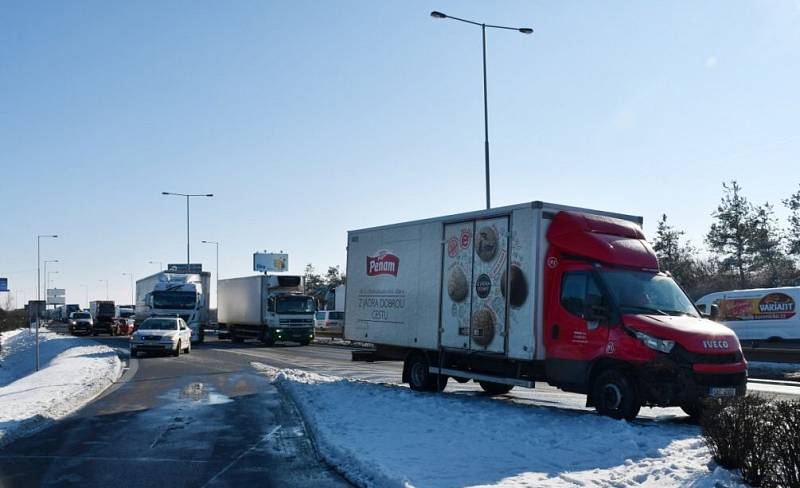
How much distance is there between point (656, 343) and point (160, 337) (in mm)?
22961

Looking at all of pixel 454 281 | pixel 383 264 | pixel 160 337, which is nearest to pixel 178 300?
pixel 160 337

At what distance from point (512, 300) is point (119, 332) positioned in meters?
52.5

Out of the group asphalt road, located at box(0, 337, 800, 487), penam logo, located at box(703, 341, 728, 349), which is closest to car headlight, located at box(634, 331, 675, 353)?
penam logo, located at box(703, 341, 728, 349)

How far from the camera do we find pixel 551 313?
12383 mm

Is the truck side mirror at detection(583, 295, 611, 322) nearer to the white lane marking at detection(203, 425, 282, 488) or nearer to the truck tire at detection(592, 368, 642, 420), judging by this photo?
the truck tire at detection(592, 368, 642, 420)

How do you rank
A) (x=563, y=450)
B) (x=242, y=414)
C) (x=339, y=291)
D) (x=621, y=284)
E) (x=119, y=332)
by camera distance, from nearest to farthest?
(x=563, y=450) → (x=621, y=284) → (x=242, y=414) → (x=119, y=332) → (x=339, y=291)

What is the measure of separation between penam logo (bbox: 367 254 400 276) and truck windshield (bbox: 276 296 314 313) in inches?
951

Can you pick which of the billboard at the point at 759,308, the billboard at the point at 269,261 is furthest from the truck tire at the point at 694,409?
the billboard at the point at 269,261

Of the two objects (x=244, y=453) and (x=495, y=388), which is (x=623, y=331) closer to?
(x=495, y=388)

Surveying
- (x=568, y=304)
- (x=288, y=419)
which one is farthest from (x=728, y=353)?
(x=288, y=419)

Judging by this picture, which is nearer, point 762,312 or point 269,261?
point 762,312

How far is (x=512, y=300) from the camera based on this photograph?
42.4 feet

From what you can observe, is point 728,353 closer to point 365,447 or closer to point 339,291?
point 365,447

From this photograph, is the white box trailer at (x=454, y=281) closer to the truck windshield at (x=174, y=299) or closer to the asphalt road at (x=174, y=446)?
the asphalt road at (x=174, y=446)
